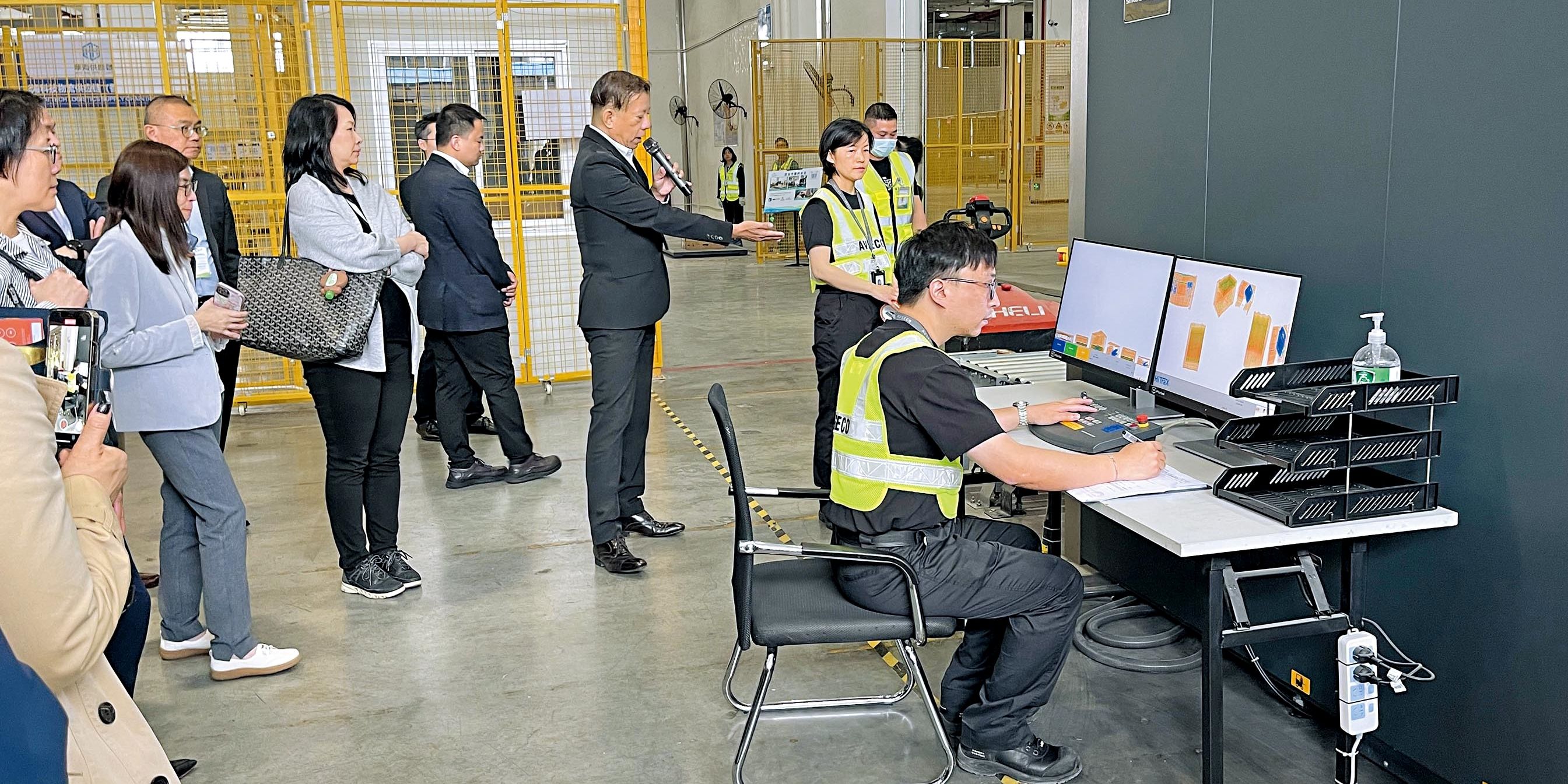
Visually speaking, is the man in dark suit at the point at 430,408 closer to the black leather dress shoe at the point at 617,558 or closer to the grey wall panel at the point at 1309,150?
the black leather dress shoe at the point at 617,558

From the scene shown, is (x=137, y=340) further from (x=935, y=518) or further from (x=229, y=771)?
(x=935, y=518)

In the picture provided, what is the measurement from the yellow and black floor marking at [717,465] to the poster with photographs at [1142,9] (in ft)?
6.16

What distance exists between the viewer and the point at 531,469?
5.53 meters

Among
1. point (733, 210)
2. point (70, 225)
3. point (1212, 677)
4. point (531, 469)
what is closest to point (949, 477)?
point (1212, 677)

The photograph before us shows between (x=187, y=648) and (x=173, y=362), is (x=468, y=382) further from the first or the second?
(x=173, y=362)

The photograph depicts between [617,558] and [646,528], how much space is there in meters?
0.41

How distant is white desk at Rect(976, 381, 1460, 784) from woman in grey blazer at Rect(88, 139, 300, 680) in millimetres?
2250

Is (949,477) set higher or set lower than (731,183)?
lower

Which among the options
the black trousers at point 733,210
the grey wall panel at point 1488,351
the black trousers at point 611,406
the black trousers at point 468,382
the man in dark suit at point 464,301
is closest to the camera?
the grey wall panel at point 1488,351

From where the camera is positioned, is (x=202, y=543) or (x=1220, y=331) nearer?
(x=1220, y=331)

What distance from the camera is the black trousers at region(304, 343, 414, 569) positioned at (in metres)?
3.63

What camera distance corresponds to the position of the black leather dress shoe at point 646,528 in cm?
461

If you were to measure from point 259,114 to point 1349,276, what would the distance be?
6309mm

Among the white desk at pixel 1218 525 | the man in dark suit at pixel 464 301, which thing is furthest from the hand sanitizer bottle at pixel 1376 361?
the man in dark suit at pixel 464 301
